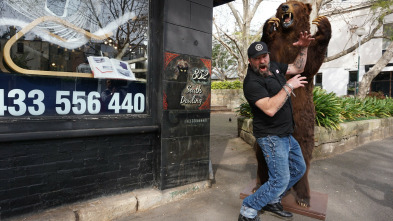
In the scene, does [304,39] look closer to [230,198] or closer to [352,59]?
[230,198]

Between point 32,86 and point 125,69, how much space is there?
3.51 ft

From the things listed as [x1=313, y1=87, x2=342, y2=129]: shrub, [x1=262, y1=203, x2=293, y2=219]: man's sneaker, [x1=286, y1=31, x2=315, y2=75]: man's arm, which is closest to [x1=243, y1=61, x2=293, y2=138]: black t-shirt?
[x1=286, y1=31, x2=315, y2=75]: man's arm

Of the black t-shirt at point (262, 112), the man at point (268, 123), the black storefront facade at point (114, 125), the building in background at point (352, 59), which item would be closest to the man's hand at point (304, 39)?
the man at point (268, 123)

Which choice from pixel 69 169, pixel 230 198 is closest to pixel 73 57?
pixel 69 169

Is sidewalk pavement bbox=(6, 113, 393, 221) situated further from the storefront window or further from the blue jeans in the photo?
the storefront window

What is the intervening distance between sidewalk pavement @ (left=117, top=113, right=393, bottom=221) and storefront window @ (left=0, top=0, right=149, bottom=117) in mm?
1442

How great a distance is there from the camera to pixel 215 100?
1802 centimetres

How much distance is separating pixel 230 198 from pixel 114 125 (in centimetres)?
190

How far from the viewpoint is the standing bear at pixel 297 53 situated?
3.01m

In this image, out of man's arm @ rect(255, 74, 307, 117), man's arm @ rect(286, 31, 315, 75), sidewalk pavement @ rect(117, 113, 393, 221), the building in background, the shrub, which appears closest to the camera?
man's arm @ rect(255, 74, 307, 117)

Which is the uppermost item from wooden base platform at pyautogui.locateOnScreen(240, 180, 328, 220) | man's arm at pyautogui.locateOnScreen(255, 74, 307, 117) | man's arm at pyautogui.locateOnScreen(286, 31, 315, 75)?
man's arm at pyautogui.locateOnScreen(286, 31, 315, 75)

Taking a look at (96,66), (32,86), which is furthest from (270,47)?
(32,86)

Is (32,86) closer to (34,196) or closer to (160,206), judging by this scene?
(34,196)

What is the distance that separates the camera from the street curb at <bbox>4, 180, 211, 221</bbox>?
268 centimetres
